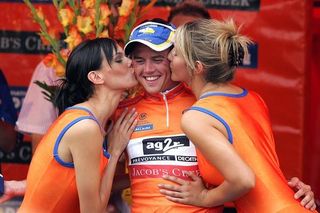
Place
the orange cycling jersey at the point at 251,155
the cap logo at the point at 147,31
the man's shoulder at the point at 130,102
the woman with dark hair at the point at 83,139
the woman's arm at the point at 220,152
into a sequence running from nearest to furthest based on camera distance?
the woman's arm at the point at 220,152 < the orange cycling jersey at the point at 251,155 < the woman with dark hair at the point at 83,139 < the cap logo at the point at 147,31 < the man's shoulder at the point at 130,102

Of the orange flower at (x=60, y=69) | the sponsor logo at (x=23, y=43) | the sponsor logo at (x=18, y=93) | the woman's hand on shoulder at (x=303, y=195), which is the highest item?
the orange flower at (x=60, y=69)

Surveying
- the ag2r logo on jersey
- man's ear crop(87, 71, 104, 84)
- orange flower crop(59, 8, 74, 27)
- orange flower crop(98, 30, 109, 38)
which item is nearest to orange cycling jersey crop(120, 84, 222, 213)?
the ag2r logo on jersey

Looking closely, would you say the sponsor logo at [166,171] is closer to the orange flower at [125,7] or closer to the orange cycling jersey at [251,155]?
the orange cycling jersey at [251,155]

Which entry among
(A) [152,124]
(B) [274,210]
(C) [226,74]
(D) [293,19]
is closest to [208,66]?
(C) [226,74]

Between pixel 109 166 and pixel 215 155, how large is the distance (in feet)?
1.83

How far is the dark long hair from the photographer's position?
12.3 ft

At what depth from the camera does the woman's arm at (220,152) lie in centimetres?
334

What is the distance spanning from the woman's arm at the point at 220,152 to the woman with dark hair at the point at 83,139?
408 millimetres

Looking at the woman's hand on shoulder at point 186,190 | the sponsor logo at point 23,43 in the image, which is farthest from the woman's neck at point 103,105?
the sponsor logo at point 23,43

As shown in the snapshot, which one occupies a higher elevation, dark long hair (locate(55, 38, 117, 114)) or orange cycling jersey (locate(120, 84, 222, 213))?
dark long hair (locate(55, 38, 117, 114))

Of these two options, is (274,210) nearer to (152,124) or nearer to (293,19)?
(152,124)

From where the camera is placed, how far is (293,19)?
5.67 meters

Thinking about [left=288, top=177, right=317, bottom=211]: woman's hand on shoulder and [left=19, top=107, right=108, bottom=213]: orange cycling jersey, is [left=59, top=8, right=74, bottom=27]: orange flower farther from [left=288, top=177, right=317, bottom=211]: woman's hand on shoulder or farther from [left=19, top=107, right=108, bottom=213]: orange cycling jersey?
[left=288, top=177, right=317, bottom=211]: woman's hand on shoulder

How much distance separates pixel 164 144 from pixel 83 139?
0.36 metres
